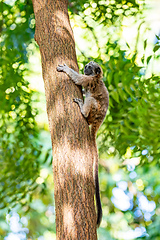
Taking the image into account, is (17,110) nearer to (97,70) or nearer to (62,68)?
(97,70)

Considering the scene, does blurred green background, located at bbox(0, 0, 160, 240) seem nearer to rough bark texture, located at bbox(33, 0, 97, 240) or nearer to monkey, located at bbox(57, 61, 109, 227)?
monkey, located at bbox(57, 61, 109, 227)

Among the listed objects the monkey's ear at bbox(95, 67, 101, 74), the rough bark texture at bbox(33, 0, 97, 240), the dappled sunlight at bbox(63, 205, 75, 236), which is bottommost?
the dappled sunlight at bbox(63, 205, 75, 236)

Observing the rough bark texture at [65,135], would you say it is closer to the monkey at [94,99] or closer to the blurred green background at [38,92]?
the monkey at [94,99]

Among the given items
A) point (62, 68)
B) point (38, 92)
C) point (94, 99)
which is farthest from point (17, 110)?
point (62, 68)

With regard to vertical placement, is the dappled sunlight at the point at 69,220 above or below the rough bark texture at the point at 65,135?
below

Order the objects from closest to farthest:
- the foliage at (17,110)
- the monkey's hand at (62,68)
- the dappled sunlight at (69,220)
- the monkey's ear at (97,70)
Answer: the dappled sunlight at (69,220) → the monkey's hand at (62,68) → the monkey's ear at (97,70) → the foliage at (17,110)

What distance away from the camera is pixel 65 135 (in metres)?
2.25

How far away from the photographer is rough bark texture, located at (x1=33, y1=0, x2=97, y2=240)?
1915 mm

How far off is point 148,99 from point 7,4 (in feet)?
10.6

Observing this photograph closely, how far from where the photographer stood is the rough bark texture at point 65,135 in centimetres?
192

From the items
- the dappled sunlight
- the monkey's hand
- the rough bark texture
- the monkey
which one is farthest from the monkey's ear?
the dappled sunlight

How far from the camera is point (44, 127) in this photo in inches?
271

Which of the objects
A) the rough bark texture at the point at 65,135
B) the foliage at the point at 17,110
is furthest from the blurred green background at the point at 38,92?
the rough bark texture at the point at 65,135

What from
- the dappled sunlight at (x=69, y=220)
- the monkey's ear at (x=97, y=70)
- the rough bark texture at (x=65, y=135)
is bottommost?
the dappled sunlight at (x=69, y=220)
